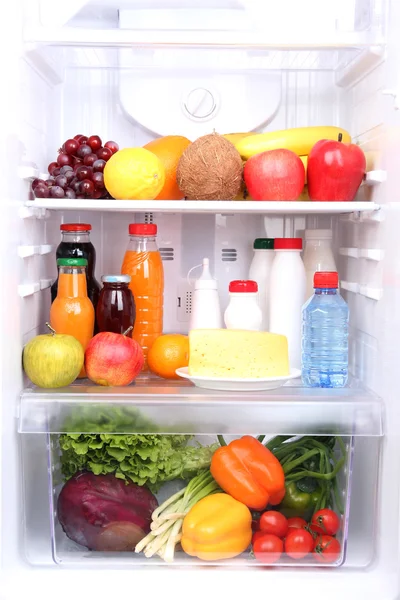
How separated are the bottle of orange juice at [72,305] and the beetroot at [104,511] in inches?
10.0

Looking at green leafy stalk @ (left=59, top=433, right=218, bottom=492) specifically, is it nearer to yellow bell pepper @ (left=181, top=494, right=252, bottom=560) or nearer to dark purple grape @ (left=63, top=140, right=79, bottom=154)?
yellow bell pepper @ (left=181, top=494, right=252, bottom=560)

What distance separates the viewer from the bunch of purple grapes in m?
1.64

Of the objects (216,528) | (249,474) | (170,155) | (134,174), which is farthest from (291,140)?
(216,528)

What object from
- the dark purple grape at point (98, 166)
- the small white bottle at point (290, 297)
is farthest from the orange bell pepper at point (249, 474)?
the dark purple grape at point (98, 166)

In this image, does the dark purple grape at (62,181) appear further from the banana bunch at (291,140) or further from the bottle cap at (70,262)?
the banana bunch at (291,140)

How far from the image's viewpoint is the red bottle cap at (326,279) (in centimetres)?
160

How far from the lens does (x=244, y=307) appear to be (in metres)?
1.70

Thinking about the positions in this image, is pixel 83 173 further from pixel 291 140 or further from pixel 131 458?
pixel 131 458

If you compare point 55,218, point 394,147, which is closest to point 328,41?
point 394,147

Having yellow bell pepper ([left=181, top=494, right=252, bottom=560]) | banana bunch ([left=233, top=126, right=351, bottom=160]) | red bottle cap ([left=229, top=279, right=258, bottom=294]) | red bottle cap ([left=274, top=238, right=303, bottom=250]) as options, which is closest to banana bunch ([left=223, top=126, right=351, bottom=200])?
banana bunch ([left=233, top=126, right=351, bottom=160])

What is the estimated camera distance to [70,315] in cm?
167

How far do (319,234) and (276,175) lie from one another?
0.92 feet

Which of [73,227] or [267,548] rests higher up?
[73,227]

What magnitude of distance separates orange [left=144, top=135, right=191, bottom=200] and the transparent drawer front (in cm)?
60
